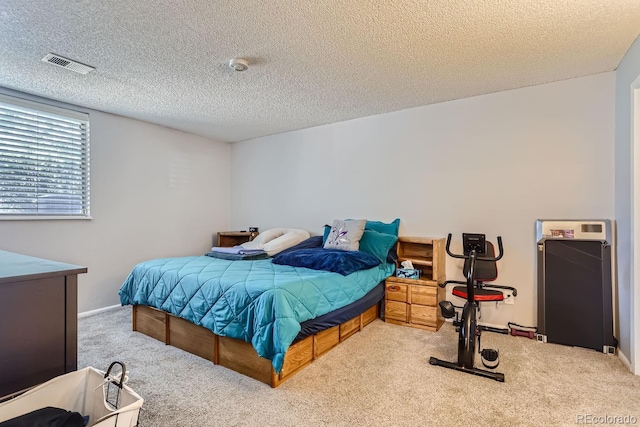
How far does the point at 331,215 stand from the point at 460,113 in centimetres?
208

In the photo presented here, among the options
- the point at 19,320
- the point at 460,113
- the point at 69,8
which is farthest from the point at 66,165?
the point at 460,113

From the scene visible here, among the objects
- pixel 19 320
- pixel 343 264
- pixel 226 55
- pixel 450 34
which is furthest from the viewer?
pixel 343 264

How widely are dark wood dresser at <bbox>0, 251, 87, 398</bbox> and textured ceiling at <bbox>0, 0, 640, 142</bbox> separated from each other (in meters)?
1.69

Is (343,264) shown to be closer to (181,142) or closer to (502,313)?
(502,313)

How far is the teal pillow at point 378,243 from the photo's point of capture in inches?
139

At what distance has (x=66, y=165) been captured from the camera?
11.9 feet

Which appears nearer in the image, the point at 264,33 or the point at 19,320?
the point at 19,320

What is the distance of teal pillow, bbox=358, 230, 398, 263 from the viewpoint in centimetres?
352

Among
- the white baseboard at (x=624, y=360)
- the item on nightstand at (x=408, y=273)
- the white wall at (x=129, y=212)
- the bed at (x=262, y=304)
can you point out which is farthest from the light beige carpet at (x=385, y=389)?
the white wall at (x=129, y=212)

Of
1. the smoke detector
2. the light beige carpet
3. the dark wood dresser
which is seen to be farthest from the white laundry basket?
the smoke detector

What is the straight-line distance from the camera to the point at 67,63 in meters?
2.63

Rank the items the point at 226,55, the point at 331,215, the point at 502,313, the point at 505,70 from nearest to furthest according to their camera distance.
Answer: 1. the point at 226,55
2. the point at 505,70
3. the point at 502,313
4. the point at 331,215

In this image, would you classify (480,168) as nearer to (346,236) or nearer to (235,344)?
(346,236)

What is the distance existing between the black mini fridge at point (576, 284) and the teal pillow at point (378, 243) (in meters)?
1.43
